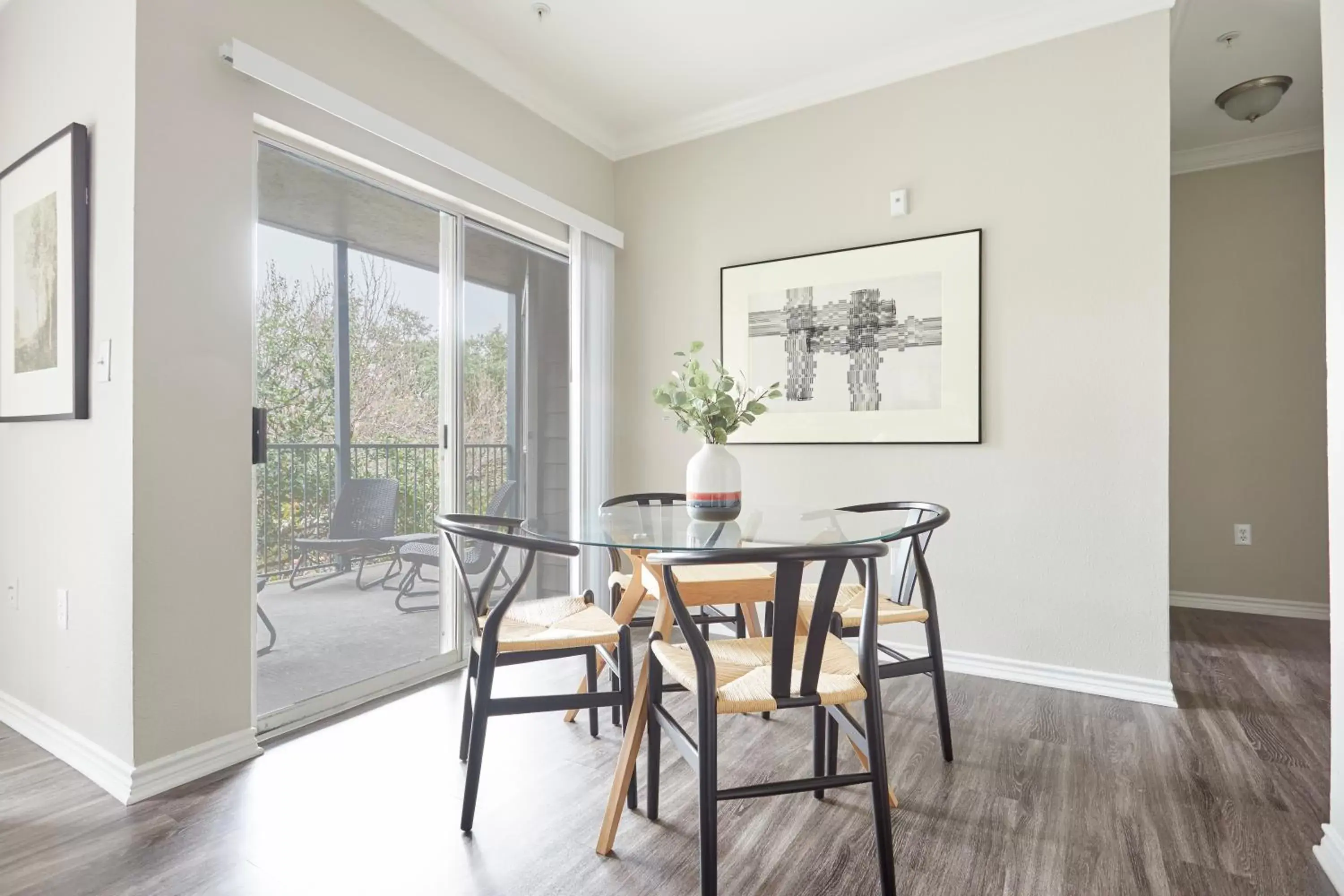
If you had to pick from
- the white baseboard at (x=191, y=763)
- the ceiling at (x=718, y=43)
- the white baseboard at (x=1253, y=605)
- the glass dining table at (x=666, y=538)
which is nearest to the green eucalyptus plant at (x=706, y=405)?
the glass dining table at (x=666, y=538)

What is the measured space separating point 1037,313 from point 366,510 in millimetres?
2738

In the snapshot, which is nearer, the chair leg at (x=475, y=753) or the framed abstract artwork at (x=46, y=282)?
the chair leg at (x=475, y=753)

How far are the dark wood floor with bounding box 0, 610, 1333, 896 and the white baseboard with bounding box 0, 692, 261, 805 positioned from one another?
0.04m

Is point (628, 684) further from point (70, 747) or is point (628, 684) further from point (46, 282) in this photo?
point (46, 282)

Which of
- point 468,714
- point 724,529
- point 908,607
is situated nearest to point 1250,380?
point 908,607

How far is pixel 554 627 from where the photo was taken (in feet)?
6.83

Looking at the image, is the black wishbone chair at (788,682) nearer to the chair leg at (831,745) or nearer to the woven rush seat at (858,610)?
the chair leg at (831,745)

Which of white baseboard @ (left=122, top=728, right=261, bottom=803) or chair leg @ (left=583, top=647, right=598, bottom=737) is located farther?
chair leg @ (left=583, top=647, right=598, bottom=737)

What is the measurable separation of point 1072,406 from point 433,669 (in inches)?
109

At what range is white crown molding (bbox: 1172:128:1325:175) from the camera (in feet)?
12.8

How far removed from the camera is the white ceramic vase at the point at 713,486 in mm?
2312

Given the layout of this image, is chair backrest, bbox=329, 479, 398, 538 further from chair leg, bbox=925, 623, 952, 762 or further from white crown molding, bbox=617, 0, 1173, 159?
white crown molding, bbox=617, 0, 1173, 159

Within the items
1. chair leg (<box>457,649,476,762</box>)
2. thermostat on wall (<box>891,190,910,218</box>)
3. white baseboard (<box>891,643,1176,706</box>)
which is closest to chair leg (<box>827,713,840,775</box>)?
white baseboard (<box>891,643,1176,706</box>)

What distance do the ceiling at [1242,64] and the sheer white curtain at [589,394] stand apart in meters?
2.66
